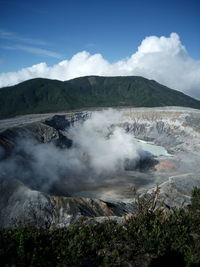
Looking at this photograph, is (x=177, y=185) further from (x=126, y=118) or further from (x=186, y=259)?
(x=126, y=118)

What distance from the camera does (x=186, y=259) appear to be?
984 cm

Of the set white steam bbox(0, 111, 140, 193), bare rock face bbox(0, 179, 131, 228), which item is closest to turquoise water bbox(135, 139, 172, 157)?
white steam bbox(0, 111, 140, 193)

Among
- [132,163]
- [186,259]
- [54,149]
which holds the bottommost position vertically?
[132,163]

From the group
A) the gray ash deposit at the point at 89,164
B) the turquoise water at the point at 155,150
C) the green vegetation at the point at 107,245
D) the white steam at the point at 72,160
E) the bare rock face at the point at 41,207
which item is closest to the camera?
the green vegetation at the point at 107,245

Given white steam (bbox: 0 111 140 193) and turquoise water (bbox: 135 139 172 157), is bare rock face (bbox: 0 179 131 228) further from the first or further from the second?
turquoise water (bbox: 135 139 172 157)

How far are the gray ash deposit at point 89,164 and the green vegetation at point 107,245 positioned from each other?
11.6m

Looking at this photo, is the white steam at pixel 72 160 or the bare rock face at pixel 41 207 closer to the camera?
the bare rock face at pixel 41 207

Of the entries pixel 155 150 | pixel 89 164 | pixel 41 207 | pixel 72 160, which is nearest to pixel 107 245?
pixel 41 207

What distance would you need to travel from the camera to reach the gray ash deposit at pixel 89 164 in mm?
33812

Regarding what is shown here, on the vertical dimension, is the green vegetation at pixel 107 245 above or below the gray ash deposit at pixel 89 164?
above

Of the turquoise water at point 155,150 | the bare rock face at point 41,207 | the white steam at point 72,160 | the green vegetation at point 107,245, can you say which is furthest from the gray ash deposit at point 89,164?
the green vegetation at point 107,245

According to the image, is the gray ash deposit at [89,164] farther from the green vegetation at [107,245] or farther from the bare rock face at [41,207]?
the green vegetation at [107,245]

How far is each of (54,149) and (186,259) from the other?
187ft

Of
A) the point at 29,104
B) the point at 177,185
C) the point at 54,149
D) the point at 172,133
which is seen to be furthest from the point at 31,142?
the point at 29,104
